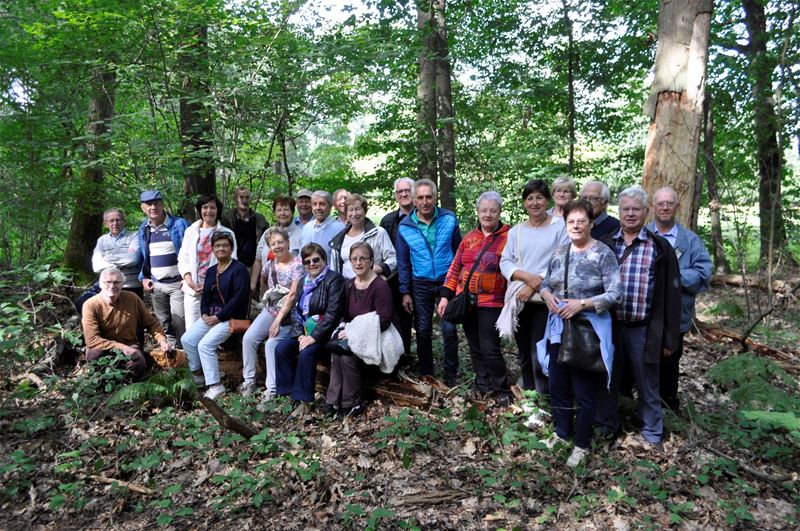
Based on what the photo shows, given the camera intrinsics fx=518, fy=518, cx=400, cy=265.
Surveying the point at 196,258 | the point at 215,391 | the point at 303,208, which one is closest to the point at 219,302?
the point at 196,258

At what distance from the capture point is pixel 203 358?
5.69m

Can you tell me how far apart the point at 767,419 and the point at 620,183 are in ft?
32.6

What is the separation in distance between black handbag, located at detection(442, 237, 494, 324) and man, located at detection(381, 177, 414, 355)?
Answer: 0.83 metres

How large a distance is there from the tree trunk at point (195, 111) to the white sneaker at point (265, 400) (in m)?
3.41

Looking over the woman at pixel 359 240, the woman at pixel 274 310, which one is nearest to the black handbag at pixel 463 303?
the woman at pixel 359 240

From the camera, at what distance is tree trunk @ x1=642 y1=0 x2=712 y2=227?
4.84 metres

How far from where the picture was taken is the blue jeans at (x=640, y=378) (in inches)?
154

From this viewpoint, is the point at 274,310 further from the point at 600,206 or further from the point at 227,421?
the point at 600,206

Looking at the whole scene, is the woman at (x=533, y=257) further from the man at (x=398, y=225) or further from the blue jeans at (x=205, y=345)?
the blue jeans at (x=205, y=345)

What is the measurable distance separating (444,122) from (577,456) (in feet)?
22.2

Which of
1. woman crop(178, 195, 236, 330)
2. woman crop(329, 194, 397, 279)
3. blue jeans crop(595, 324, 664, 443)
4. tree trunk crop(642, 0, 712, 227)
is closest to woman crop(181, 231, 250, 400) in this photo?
woman crop(178, 195, 236, 330)

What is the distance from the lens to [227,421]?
449cm

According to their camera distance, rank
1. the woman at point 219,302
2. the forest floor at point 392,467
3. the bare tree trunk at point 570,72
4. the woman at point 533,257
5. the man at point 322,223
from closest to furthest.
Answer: the forest floor at point 392,467 < the woman at point 533,257 < the woman at point 219,302 < the man at point 322,223 < the bare tree trunk at point 570,72

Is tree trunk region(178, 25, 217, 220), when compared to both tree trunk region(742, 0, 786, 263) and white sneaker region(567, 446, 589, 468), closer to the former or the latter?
white sneaker region(567, 446, 589, 468)
